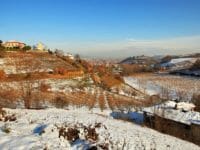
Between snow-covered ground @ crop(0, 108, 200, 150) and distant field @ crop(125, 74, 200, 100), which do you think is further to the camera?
distant field @ crop(125, 74, 200, 100)

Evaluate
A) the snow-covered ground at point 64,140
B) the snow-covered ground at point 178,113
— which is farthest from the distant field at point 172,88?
the snow-covered ground at point 64,140

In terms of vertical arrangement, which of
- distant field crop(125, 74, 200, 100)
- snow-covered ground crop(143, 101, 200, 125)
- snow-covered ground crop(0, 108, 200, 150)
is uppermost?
snow-covered ground crop(0, 108, 200, 150)

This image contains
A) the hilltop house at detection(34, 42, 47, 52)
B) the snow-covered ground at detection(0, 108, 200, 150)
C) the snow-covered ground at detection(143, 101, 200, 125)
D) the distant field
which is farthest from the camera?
the hilltop house at detection(34, 42, 47, 52)

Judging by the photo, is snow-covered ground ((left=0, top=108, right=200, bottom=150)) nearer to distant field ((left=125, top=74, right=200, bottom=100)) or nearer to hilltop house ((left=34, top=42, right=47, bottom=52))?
distant field ((left=125, top=74, right=200, bottom=100))

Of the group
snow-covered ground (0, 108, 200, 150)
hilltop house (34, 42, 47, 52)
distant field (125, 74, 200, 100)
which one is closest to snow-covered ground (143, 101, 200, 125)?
snow-covered ground (0, 108, 200, 150)

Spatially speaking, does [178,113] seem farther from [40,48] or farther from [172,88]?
[40,48]

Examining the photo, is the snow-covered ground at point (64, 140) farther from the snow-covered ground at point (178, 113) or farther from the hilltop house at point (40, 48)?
the hilltop house at point (40, 48)

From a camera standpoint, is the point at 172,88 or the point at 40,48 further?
the point at 40,48

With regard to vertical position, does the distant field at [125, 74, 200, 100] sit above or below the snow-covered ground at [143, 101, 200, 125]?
below

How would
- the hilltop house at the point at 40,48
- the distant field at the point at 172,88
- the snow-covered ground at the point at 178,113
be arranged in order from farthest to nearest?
the hilltop house at the point at 40,48
the distant field at the point at 172,88
the snow-covered ground at the point at 178,113

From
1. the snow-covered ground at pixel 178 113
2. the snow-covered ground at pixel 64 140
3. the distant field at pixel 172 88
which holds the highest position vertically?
the snow-covered ground at pixel 64 140

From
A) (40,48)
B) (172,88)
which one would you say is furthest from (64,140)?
(40,48)

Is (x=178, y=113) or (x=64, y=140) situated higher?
(x=64, y=140)

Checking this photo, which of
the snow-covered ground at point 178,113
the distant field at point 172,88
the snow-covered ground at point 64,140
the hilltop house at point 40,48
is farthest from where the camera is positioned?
the hilltop house at point 40,48
